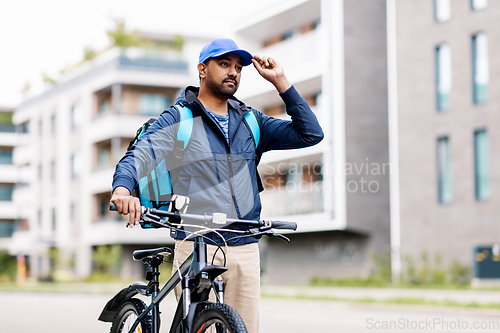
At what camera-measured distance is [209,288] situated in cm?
346

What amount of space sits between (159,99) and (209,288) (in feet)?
139

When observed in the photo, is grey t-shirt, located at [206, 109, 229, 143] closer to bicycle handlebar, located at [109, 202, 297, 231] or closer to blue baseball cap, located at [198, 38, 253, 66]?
blue baseball cap, located at [198, 38, 253, 66]

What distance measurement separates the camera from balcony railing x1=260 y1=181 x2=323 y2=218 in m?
28.2

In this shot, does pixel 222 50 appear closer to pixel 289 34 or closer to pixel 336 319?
pixel 336 319

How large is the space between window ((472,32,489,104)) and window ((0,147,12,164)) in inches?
2270

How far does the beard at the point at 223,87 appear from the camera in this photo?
12.2ft

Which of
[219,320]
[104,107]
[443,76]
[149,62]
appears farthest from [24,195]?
[219,320]

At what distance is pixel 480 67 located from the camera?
2277 cm

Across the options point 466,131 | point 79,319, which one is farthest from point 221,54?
point 466,131

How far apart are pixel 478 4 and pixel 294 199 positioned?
10.7m

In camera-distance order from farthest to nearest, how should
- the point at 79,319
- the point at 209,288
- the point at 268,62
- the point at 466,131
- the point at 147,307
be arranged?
the point at 466,131, the point at 79,319, the point at 147,307, the point at 268,62, the point at 209,288

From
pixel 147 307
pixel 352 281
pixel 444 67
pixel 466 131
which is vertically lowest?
pixel 352 281

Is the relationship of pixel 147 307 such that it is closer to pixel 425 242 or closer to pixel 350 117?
pixel 425 242

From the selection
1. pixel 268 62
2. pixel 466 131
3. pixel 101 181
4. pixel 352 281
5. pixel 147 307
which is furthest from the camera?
pixel 101 181
